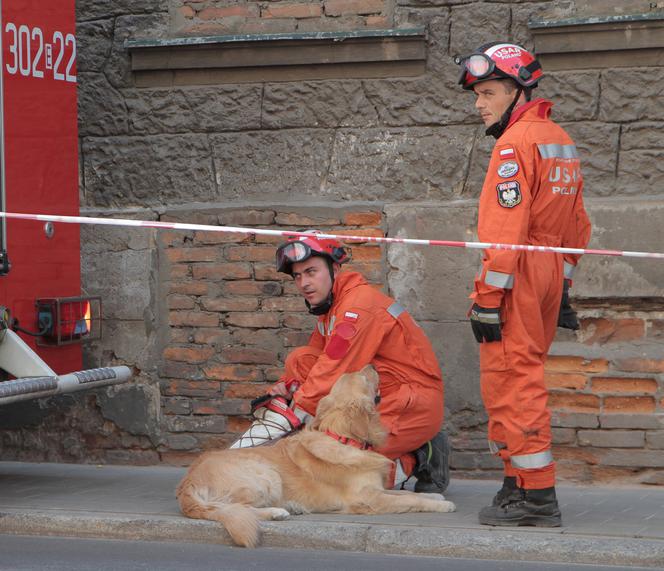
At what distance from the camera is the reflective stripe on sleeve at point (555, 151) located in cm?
579

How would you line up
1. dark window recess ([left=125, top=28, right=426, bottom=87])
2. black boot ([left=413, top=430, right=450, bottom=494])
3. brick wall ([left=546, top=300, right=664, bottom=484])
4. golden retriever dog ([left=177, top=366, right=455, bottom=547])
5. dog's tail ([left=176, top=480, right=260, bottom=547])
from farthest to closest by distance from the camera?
dark window recess ([left=125, top=28, right=426, bottom=87]), brick wall ([left=546, top=300, right=664, bottom=484]), black boot ([left=413, top=430, right=450, bottom=494]), golden retriever dog ([left=177, top=366, right=455, bottom=547]), dog's tail ([left=176, top=480, right=260, bottom=547])

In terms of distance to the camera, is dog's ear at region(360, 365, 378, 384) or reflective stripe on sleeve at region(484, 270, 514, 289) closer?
reflective stripe on sleeve at region(484, 270, 514, 289)

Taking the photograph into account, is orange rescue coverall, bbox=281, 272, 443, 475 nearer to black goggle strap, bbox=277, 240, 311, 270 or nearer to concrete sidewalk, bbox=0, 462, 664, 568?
black goggle strap, bbox=277, 240, 311, 270

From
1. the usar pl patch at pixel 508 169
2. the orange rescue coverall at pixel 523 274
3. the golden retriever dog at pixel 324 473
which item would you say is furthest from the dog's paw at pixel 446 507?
the usar pl patch at pixel 508 169

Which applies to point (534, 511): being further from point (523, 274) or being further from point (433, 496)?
point (523, 274)

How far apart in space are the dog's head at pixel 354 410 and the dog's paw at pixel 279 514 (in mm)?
474

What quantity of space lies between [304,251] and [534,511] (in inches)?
69.9

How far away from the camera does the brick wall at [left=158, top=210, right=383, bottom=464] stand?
8.00 meters

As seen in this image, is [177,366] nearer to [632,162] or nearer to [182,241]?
[182,241]

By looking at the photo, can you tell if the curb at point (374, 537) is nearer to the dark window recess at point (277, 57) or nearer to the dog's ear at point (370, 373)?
the dog's ear at point (370, 373)

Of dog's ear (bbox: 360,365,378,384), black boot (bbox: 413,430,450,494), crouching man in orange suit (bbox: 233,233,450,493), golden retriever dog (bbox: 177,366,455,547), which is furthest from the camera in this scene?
black boot (bbox: 413,430,450,494)

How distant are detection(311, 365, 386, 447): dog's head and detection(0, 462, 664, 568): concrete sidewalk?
0.41 metres

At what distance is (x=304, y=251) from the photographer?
664 cm

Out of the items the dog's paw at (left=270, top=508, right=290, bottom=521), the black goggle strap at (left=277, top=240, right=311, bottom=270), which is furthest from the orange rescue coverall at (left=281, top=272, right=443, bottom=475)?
the dog's paw at (left=270, top=508, right=290, bottom=521)
